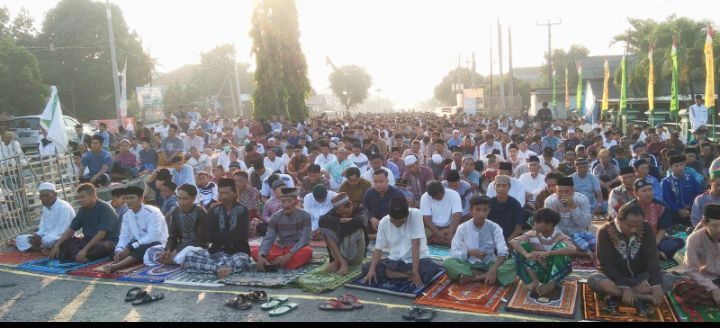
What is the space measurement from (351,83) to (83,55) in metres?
29.0

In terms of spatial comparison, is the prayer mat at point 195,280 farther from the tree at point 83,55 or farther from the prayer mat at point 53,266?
the tree at point 83,55

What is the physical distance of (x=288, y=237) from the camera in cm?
743

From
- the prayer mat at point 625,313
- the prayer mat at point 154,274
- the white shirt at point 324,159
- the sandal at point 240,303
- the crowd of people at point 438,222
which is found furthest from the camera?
the white shirt at point 324,159

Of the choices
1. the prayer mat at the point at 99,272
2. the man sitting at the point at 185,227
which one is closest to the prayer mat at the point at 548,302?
the man sitting at the point at 185,227

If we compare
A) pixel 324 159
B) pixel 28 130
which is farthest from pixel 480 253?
pixel 28 130

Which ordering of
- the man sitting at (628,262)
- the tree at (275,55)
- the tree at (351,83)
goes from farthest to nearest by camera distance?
the tree at (351,83), the tree at (275,55), the man sitting at (628,262)

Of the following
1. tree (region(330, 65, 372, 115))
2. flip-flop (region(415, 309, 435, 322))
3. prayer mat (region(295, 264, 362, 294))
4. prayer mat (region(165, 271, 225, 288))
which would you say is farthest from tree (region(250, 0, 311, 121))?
tree (region(330, 65, 372, 115))

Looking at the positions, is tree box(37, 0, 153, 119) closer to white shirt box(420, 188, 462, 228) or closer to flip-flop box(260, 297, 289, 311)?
white shirt box(420, 188, 462, 228)

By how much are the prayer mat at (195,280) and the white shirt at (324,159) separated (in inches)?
203

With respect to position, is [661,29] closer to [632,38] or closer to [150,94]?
[632,38]

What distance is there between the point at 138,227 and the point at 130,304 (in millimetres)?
1908

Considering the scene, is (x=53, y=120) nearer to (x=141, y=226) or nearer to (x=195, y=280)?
(x=141, y=226)

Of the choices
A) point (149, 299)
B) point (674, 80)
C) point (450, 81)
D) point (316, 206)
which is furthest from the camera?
point (450, 81)

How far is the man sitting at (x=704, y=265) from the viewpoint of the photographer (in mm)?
5113
